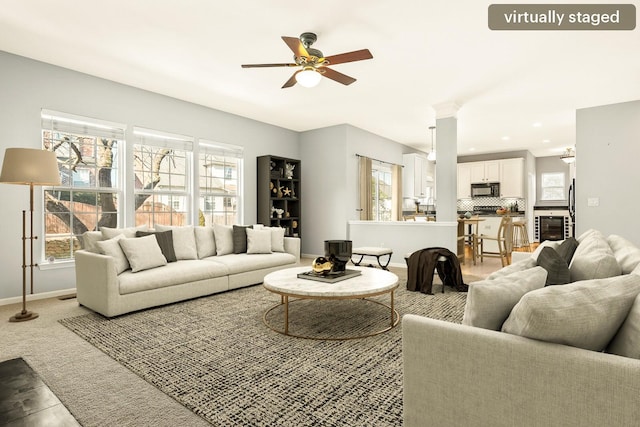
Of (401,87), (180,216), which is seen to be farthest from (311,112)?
(180,216)

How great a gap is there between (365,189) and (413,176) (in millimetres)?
2506

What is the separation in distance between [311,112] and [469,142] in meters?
4.61

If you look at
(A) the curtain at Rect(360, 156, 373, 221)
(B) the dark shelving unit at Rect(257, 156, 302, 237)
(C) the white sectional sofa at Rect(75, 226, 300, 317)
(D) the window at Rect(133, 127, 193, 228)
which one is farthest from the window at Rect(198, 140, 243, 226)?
Result: (A) the curtain at Rect(360, 156, 373, 221)

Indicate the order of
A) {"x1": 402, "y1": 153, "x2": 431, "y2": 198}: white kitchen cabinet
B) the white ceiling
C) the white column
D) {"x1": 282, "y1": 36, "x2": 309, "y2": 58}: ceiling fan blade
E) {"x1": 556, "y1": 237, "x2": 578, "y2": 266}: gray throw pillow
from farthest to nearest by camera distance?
{"x1": 402, "y1": 153, "x2": 431, "y2": 198}: white kitchen cabinet < the white column < the white ceiling < {"x1": 282, "y1": 36, "x2": 309, "y2": 58}: ceiling fan blade < {"x1": 556, "y1": 237, "x2": 578, "y2": 266}: gray throw pillow

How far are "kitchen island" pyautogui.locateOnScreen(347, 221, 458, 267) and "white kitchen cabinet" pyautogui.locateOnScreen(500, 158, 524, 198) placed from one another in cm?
497

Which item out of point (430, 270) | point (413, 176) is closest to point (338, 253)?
point (430, 270)

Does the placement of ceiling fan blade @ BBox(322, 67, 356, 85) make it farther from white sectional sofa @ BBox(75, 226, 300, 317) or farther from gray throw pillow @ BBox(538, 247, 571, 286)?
gray throw pillow @ BBox(538, 247, 571, 286)

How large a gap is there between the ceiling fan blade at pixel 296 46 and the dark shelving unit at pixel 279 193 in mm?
3358

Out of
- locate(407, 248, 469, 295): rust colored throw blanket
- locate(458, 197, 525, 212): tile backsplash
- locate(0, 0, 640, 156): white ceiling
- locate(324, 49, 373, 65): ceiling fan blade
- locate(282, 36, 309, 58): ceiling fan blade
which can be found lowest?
locate(407, 248, 469, 295): rust colored throw blanket

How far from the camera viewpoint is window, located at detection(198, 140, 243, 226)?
598cm

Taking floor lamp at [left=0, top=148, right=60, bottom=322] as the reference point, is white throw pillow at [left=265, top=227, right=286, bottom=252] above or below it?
below

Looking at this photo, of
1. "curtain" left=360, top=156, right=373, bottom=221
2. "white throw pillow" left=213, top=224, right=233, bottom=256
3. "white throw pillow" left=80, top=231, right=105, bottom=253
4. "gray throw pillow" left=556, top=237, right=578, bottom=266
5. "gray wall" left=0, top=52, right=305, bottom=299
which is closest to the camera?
"gray throw pillow" left=556, top=237, right=578, bottom=266

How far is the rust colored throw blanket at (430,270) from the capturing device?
424cm

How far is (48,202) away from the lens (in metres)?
4.29
